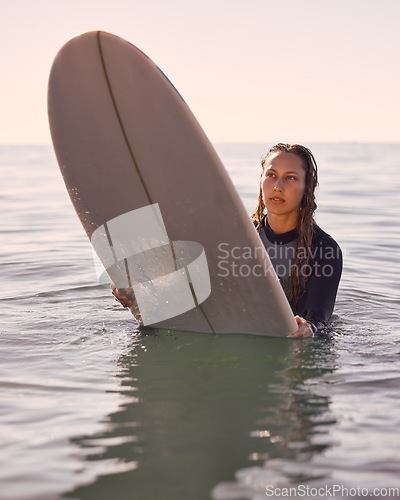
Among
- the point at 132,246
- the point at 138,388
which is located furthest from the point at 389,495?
the point at 132,246

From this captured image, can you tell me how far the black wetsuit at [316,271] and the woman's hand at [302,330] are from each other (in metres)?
0.08

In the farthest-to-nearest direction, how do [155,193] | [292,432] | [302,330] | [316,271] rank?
[316,271] < [302,330] < [155,193] < [292,432]

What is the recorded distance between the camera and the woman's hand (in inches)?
130

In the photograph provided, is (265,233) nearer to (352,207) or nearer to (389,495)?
(389,495)

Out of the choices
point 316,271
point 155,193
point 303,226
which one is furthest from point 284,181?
point 155,193

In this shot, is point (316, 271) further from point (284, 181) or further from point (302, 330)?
point (284, 181)

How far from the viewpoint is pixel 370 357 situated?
130 inches

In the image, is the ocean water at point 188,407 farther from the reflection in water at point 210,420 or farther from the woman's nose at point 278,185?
the woman's nose at point 278,185

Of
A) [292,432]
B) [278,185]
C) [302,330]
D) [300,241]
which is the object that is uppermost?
[278,185]

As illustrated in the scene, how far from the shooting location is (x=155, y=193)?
318 cm

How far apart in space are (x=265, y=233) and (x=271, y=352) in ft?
2.71

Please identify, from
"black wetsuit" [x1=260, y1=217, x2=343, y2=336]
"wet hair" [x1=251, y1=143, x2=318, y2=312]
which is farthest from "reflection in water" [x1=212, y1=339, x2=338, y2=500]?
"wet hair" [x1=251, y1=143, x2=318, y2=312]

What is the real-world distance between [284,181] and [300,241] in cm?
35

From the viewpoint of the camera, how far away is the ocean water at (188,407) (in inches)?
80.5
